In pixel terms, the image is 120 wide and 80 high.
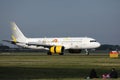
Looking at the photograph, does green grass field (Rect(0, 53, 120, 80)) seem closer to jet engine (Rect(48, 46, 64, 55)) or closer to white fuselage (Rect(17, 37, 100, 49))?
jet engine (Rect(48, 46, 64, 55))

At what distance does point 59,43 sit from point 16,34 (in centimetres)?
1928

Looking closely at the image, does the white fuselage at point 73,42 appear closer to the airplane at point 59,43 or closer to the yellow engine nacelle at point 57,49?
the airplane at point 59,43

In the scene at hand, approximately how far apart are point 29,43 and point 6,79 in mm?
85918

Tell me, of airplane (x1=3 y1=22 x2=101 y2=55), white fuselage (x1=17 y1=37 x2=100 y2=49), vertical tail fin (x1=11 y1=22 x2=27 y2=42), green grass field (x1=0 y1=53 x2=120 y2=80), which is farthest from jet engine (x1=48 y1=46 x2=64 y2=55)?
green grass field (x1=0 y1=53 x2=120 y2=80)

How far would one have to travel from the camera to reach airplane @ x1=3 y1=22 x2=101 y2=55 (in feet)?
384

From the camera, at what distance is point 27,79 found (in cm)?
3988

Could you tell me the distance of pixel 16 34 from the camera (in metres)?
137

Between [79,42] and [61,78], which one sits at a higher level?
[79,42]

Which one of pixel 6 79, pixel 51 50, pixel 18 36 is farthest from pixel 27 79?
pixel 18 36

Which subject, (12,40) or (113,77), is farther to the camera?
(12,40)

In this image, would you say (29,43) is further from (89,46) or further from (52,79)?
(52,79)

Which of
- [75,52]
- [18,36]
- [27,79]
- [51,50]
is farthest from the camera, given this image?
[18,36]

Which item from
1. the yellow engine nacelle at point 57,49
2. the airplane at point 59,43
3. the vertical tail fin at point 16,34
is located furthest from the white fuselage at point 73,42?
the vertical tail fin at point 16,34

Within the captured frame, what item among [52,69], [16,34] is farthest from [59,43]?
[52,69]
